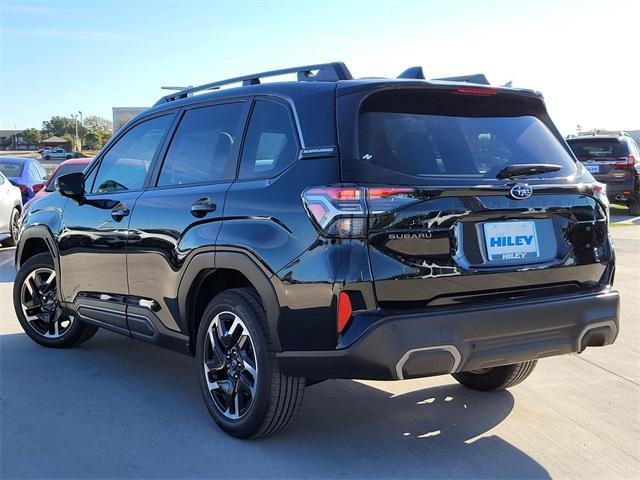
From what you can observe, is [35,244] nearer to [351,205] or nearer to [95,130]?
[351,205]

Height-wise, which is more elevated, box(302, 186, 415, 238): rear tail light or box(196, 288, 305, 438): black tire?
box(302, 186, 415, 238): rear tail light

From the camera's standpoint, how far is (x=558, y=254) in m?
3.58

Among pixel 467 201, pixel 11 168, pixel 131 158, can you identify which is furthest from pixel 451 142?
pixel 11 168

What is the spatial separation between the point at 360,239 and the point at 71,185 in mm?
2788

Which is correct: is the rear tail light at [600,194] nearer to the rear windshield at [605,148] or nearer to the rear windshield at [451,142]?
the rear windshield at [451,142]

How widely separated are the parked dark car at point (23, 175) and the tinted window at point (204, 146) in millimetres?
10466

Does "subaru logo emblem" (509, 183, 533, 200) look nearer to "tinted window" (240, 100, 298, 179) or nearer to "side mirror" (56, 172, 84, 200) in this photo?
"tinted window" (240, 100, 298, 179)

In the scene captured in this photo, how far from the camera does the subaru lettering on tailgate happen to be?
3365mm

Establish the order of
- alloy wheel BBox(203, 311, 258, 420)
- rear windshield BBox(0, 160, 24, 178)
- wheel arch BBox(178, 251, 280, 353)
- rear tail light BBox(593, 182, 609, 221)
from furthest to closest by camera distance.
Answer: rear windshield BBox(0, 160, 24, 178), rear tail light BBox(593, 182, 609, 221), alloy wheel BBox(203, 311, 258, 420), wheel arch BBox(178, 251, 280, 353)

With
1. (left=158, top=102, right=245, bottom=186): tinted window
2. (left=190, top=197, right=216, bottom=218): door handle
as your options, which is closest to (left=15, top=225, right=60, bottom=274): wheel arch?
(left=158, top=102, right=245, bottom=186): tinted window

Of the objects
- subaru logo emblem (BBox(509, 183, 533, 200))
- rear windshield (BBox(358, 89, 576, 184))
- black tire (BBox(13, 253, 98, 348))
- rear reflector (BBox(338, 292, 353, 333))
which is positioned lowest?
black tire (BBox(13, 253, 98, 348))

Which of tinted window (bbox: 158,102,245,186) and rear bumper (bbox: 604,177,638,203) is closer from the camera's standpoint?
tinted window (bbox: 158,102,245,186)

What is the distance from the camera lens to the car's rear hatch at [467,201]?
3164 millimetres

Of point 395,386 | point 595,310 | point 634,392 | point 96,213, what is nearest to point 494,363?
point 595,310
